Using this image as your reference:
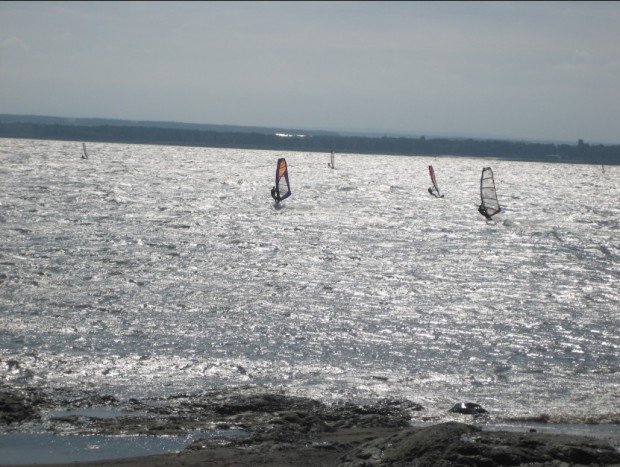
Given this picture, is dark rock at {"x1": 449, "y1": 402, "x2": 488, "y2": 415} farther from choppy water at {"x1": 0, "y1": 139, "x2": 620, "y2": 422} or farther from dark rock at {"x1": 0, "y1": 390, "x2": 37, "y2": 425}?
dark rock at {"x1": 0, "y1": 390, "x2": 37, "y2": 425}

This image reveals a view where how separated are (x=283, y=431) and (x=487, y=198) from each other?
33.7 metres

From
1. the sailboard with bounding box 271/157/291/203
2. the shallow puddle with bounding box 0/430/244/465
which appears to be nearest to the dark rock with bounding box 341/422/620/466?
the shallow puddle with bounding box 0/430/244/465

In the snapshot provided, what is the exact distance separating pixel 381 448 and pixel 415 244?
21.2 metres

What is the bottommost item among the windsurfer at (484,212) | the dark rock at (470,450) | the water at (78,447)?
the windsurfer at (484,212)

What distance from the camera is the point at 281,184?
45.5m

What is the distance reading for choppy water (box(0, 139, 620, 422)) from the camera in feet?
40.0

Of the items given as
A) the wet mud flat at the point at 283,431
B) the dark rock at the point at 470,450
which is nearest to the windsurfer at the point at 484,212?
the wet mud flat at the point at 283,431

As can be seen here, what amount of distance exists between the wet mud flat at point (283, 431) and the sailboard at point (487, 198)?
30284 millimetres

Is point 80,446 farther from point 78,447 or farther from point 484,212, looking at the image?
point 484,212

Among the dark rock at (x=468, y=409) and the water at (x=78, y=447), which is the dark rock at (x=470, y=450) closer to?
the water at (x=78, y=447)

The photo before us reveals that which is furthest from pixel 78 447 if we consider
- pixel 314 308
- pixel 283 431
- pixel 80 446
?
pixel 314 308

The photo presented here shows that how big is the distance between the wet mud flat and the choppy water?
70cm

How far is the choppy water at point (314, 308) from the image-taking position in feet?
40.0

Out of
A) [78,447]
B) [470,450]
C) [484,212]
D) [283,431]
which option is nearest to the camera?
[470,450]
